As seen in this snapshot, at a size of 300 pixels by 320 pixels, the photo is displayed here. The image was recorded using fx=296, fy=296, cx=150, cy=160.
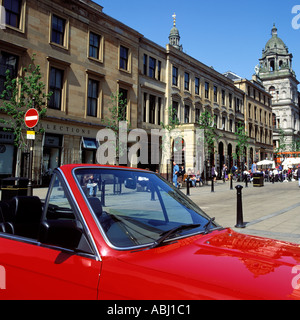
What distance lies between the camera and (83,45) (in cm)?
2336

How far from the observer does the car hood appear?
1.35m

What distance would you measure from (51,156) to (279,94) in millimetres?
75505

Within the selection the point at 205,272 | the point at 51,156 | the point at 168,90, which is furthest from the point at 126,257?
the point at 168,90

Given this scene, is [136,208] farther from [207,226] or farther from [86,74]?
[86,74]

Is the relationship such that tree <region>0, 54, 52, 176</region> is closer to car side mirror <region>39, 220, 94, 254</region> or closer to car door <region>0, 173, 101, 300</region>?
car door <region>0, 173, 101, 300</region>

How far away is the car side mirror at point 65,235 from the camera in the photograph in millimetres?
1702

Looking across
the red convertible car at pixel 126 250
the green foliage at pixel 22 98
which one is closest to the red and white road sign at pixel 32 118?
Answer: the green foliage at pixel 22 98

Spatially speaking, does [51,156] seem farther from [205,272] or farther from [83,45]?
[205,272]

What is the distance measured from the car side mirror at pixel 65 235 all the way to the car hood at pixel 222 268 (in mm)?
271

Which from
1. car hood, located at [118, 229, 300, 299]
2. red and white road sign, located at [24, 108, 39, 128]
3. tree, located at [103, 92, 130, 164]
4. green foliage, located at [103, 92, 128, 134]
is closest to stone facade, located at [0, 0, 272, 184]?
green foliage, located at [103, 92, 128, 134]

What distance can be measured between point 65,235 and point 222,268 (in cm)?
90

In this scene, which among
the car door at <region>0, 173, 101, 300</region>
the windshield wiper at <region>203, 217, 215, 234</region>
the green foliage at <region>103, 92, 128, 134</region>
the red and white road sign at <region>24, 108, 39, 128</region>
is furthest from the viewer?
the green foliage at <region>103, 92, 128, 134</region>

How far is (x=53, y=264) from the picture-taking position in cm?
181

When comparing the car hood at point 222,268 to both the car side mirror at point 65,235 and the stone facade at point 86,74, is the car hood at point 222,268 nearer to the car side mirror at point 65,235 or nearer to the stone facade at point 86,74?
the car side mirror at point 65,235
